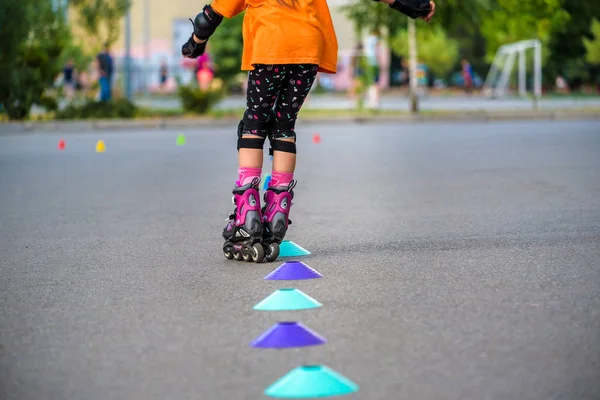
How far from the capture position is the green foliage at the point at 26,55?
72.6 ft

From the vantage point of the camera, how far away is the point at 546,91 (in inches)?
1850

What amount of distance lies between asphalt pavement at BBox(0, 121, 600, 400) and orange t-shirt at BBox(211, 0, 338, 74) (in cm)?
105

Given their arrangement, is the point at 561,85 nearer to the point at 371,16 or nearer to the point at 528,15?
the point at 371,16

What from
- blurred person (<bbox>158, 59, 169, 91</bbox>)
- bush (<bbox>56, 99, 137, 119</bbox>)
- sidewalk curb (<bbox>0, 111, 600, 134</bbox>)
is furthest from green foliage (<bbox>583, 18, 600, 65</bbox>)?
bush (<bbox>56, 99, 137, 119</bbox>)

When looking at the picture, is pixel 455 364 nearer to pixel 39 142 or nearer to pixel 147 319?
pixel 147 319

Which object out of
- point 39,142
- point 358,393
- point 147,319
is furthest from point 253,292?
point 39,142

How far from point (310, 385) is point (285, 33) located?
10.3ft

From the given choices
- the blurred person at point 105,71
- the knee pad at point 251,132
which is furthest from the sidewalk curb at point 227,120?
the knee pad at point 251,132

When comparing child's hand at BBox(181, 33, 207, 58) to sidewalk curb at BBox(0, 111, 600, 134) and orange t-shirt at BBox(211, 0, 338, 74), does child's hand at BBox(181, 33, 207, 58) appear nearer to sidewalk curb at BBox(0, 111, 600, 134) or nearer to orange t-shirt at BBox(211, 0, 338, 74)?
orange t-shirt at BBox(211, 0, 338, 74)

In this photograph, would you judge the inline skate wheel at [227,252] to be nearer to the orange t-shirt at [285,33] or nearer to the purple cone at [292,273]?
the purple cone at [292,273]

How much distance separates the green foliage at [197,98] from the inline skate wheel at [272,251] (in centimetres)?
1918

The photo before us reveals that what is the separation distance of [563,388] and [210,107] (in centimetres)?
2227

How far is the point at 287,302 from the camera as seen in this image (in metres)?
4.89

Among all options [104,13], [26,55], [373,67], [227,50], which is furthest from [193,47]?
[227,50]
